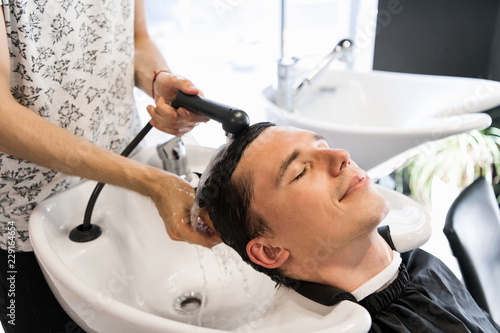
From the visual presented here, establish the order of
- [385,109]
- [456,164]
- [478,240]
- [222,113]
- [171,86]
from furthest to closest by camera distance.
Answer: [456,164] < [385,109] < [478,240] < [171,86] < [222,113]

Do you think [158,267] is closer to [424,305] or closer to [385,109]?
[424,305]

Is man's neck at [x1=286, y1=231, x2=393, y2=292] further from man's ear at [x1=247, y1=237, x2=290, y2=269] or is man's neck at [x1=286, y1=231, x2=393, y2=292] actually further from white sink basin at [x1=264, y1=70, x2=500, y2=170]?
white sink basin at [x1=264, y1=70, x2=500, y2=170]

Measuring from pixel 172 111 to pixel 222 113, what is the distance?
8.6 inches

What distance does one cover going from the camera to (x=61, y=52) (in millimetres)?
1109

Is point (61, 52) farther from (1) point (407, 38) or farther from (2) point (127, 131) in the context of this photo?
(1) point (407, 38)

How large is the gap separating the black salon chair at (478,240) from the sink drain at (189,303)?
2.57ft

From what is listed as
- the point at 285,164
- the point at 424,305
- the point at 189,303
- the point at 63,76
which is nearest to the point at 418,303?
the point at 424,305

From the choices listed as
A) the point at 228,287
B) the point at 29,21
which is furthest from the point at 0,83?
the point at 228,287

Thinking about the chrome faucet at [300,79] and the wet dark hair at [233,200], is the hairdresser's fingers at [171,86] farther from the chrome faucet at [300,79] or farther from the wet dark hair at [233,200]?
the chrome faucet at [300,79]

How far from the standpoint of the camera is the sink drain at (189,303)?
1.17m

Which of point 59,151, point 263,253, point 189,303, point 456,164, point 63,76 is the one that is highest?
point 63,76

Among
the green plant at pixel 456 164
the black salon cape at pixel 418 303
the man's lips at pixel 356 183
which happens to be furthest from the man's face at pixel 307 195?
the green plant at pixel 456 164

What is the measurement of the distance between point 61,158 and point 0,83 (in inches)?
7.9

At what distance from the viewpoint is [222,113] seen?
3.07 feet
